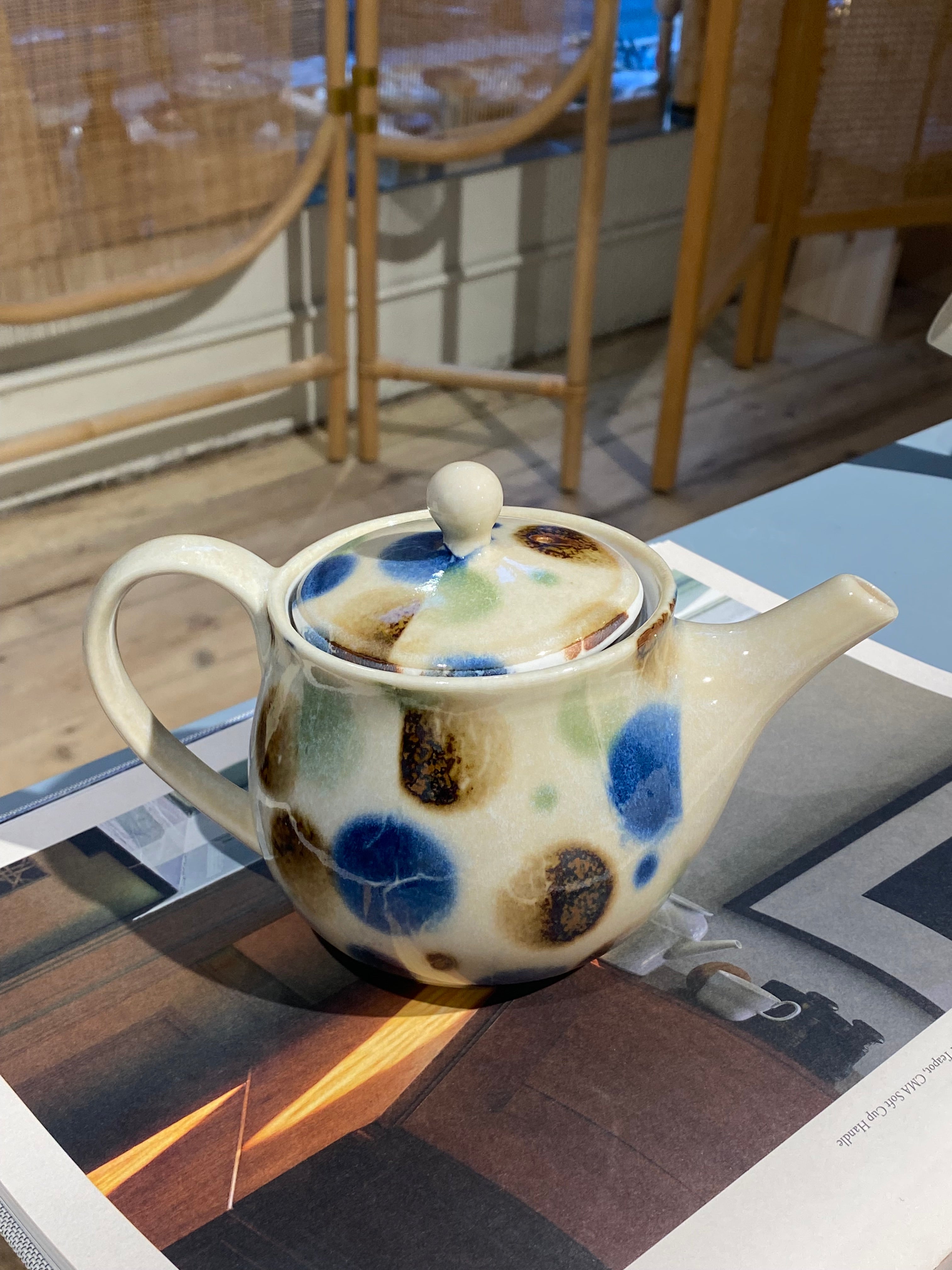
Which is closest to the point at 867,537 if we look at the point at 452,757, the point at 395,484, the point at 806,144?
the point at 452,757

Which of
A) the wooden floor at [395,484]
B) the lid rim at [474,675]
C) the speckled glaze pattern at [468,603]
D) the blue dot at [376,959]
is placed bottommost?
the wooden floor at [395,484]

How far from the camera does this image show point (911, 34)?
1.60m

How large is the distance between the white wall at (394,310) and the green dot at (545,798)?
123cm

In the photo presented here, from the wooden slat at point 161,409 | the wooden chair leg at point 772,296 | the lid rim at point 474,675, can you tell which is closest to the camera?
the lid rim at point 474,675

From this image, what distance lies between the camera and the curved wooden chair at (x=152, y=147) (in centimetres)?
115

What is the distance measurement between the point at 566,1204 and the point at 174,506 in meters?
1.26

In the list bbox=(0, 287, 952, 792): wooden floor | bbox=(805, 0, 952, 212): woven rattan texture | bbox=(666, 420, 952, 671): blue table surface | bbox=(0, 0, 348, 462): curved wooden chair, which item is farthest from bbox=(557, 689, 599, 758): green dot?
bbox=(805, 0, 952, 212): woven rattan texture

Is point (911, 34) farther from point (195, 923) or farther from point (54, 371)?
point (195, 923)

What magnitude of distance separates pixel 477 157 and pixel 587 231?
178 millimetres

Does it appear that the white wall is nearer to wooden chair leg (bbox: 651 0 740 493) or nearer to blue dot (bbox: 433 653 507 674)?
wooden chair leg (bbox: 651 0 740 493)

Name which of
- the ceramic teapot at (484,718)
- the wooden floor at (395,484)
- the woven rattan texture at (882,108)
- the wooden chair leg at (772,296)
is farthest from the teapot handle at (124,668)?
the wooden chair leg at (772,296)

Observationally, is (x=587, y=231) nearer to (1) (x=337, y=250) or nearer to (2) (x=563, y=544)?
(1) (x=337, y=250)

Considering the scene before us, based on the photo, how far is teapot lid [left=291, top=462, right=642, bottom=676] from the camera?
1.17 feet

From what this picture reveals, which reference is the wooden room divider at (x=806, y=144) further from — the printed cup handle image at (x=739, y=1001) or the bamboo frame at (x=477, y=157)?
the printed cup handle image at (x=739, y=1001)
